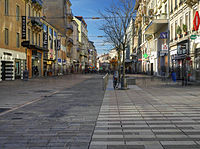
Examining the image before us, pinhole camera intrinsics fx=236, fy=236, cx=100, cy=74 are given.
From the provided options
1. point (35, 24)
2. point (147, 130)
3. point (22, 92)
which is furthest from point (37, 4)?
point (147, 130)

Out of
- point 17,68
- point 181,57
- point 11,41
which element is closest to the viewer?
point 181,57

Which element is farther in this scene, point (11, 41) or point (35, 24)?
point (35, 24)

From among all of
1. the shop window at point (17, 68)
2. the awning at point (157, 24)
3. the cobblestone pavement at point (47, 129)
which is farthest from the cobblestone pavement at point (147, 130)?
the awning at point (157, 24)

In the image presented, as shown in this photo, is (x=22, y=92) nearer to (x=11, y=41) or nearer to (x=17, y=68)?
(x=11, y=41)

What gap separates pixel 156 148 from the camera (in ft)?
12.4

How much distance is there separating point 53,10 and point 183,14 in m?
38.4

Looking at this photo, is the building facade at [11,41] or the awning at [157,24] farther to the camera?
the awning at [157,24]

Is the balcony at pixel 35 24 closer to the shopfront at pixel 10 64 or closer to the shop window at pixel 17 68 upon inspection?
the shopfront at pixel 10 64

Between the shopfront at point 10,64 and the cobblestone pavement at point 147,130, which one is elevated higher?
the shopfront at point 10,64

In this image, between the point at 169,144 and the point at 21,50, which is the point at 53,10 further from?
the point at 169,144

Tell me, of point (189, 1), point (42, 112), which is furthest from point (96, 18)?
point (42, 112)

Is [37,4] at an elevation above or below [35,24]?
above

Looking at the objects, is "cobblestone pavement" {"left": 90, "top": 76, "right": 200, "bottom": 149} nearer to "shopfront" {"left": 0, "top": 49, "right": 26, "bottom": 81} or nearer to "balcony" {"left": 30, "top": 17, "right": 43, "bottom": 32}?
"shopfront" {"left": 0, "top": 49, "right": 26, "bottom": 81}

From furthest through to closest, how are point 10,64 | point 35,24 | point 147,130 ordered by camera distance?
point 35,24 < point 10,64 < point 147,130
